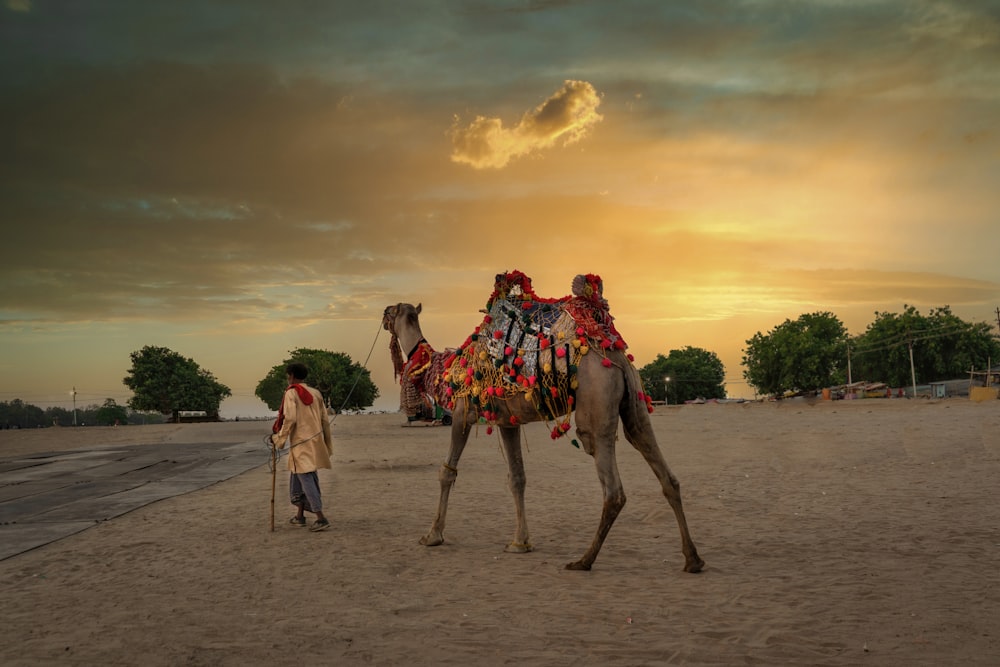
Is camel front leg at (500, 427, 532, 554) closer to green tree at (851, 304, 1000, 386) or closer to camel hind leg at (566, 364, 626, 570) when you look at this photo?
camel hind leg at (566, 364, 626, 570)

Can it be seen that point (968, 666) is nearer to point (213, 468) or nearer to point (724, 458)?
point (724, 458)

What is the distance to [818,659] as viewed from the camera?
4.99 meters

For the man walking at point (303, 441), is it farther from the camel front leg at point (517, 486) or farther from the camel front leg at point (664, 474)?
the camel front leg at point (664, 474)

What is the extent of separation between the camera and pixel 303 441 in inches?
405

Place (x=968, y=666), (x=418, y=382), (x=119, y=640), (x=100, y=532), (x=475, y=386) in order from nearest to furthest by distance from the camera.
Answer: (x=968, y=666)
(x=119, y=640)
(x=475, y=386)
(x=418, y=382)
(x=100, y=532)

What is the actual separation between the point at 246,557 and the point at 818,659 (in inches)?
237

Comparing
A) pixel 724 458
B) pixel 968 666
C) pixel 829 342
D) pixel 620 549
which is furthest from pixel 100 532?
pixel 829 342

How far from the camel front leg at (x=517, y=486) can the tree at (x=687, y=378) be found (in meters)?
125

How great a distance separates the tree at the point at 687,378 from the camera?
133 metres

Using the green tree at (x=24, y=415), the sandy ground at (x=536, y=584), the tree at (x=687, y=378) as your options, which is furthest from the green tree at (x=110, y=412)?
the sandy ground at (x=536, y=584)

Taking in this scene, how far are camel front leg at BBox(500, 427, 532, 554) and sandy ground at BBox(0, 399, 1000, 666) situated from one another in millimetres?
229

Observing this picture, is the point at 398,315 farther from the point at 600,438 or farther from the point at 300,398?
the point at 600,438

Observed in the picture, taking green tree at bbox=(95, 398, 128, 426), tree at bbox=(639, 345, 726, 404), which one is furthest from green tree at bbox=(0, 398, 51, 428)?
tree at bbox=(639, 345, 726, 404)

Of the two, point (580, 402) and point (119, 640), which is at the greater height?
point (580, 402)
